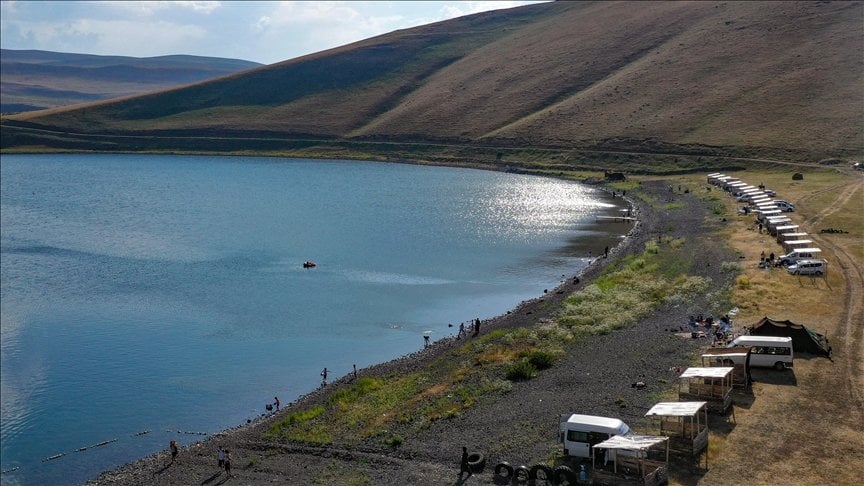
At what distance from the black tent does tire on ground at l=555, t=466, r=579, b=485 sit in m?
19.9

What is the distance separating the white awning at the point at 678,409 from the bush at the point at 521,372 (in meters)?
10.9

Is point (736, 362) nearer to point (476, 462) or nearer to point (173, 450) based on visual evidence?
point (476, 462)

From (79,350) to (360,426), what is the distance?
2787 cm

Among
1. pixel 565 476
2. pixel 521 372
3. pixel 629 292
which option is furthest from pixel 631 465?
pixel 629 292

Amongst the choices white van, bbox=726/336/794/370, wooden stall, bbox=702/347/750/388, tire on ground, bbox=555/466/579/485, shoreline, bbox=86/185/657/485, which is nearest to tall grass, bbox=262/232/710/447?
shoreline, bbox=86/185/657/485

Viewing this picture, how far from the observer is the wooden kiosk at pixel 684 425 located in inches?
1296

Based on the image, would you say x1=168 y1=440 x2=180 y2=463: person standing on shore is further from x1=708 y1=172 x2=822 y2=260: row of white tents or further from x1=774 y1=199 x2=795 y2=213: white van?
x1=774 y1=199 x2=795 y2=213: white van

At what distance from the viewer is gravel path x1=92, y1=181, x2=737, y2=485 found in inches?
1378

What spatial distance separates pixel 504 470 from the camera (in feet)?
109

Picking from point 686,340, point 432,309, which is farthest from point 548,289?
point 686,340

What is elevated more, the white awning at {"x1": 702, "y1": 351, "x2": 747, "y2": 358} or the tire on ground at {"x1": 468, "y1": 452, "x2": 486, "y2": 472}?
the white awning at {"x1": 702, "y1": 351, "x2": 747, "y2": 358}

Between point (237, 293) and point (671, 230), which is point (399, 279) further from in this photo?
point (671, 230)

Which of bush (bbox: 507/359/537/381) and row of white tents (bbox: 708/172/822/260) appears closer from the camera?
bush (bbox: 507/359/537/381)

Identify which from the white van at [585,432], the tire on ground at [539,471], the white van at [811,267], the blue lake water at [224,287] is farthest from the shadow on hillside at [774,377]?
the blue lake water at [224,287]
